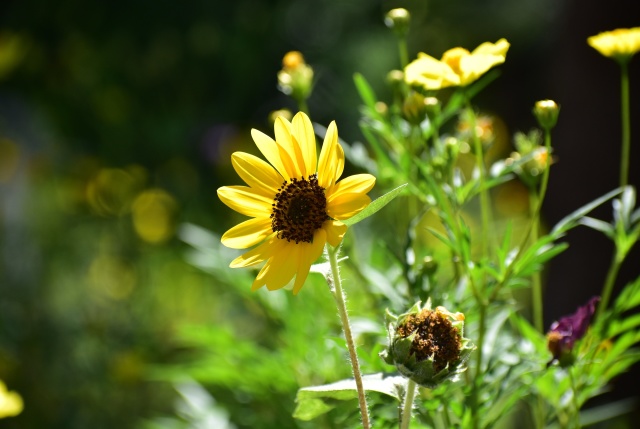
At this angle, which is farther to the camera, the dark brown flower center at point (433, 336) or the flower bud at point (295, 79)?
the flower bud at point (295, 79)

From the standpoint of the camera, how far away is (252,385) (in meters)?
0.65

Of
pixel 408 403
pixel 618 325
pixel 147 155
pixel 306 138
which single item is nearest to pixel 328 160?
pixel 306 138

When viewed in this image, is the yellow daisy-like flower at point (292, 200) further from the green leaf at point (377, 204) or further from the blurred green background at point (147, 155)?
the blurred green background at point (147, 155)

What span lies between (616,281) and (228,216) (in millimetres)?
1055

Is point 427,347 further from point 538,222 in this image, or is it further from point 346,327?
point 538,222

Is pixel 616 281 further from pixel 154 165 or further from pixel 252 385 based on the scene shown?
pixel 154 165

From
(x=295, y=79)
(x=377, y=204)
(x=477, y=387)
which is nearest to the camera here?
(x=377, y=204)

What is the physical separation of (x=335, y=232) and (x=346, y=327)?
4cm

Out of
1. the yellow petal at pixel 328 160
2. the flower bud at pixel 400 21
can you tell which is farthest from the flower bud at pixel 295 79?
the yellow petal at pixel 328 160

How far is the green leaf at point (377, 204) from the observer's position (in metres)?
0.34

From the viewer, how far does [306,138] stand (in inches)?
15.7

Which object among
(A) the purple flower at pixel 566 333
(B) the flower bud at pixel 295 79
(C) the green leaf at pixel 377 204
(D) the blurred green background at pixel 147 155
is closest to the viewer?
(C) the green leaf at pixel 377 204

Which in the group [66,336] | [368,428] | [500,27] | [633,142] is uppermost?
[500,27]

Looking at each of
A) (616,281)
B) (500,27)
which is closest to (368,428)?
(616,281)
